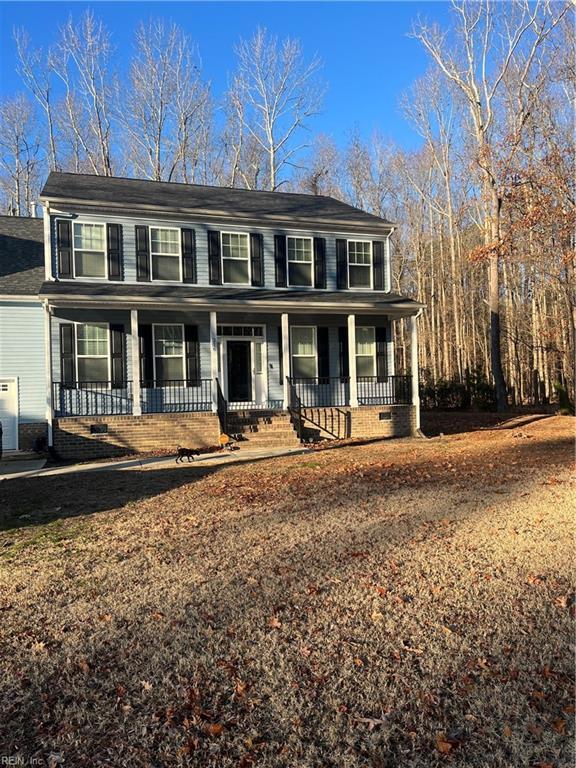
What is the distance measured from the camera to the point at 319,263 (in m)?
15.9

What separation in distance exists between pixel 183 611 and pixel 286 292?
12261mm

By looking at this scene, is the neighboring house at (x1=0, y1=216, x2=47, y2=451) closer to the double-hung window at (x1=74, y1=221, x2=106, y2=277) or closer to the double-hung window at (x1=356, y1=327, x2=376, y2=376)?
the double-hung window at (x1=74, y1=221, x2=106, y2=277)

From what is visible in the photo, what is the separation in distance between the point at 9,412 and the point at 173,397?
394cm

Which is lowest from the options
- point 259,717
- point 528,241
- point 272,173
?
point 259,717

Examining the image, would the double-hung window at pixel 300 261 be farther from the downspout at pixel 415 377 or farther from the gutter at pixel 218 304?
the downspout at pixel 415 377

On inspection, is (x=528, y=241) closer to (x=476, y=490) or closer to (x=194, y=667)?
(x=476, y=490)


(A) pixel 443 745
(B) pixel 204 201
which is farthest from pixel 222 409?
(A) pixel 443 745

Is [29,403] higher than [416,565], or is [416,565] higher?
[29,403]

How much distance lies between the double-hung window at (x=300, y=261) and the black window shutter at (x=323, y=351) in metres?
1.41

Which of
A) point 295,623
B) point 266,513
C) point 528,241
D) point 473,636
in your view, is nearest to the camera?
point 473,636

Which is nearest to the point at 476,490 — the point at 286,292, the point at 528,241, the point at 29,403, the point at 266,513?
the point at 266,513

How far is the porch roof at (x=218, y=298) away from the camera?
12.8 m

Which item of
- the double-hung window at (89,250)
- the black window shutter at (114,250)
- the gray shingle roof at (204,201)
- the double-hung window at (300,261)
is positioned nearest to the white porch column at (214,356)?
the black window shutter at (114,250)

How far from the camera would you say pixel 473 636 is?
3238mm
